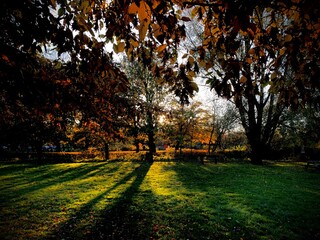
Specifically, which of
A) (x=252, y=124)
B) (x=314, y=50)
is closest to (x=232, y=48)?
(x=314, y=50)

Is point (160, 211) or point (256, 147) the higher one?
point (256, 147)

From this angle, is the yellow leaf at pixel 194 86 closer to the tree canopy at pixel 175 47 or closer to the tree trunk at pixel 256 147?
the tree canopy at pixel 175 47

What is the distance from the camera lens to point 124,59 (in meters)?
23.8

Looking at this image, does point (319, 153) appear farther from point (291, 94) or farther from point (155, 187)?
point (291, 94)

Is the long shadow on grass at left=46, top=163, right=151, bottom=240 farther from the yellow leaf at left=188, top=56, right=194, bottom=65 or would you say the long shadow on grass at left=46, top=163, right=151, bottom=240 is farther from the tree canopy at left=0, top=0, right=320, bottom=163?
the yellow leaf at left=188, top=56, right=194, bottom=65

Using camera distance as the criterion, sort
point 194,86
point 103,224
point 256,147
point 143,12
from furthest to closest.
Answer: point 256,147 → point 103,224 → point 194,86 → point 143,12

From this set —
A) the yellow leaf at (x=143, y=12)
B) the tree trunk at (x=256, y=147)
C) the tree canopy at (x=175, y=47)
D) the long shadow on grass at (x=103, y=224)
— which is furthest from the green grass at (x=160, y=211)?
the tree trunk at (x=256, y=147)

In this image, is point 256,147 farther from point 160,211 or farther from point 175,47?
point 175,47

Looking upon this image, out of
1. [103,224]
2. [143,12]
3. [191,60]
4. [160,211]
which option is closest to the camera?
[143,12]

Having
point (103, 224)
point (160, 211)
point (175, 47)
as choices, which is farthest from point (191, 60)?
point (160, 211)

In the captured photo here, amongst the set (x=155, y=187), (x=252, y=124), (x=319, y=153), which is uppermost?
(x=252, y=124)

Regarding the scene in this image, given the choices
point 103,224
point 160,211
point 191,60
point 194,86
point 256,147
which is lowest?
point 103,224

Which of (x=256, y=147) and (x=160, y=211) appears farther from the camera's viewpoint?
(x=256, y=147)

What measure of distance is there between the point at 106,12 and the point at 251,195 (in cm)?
854
